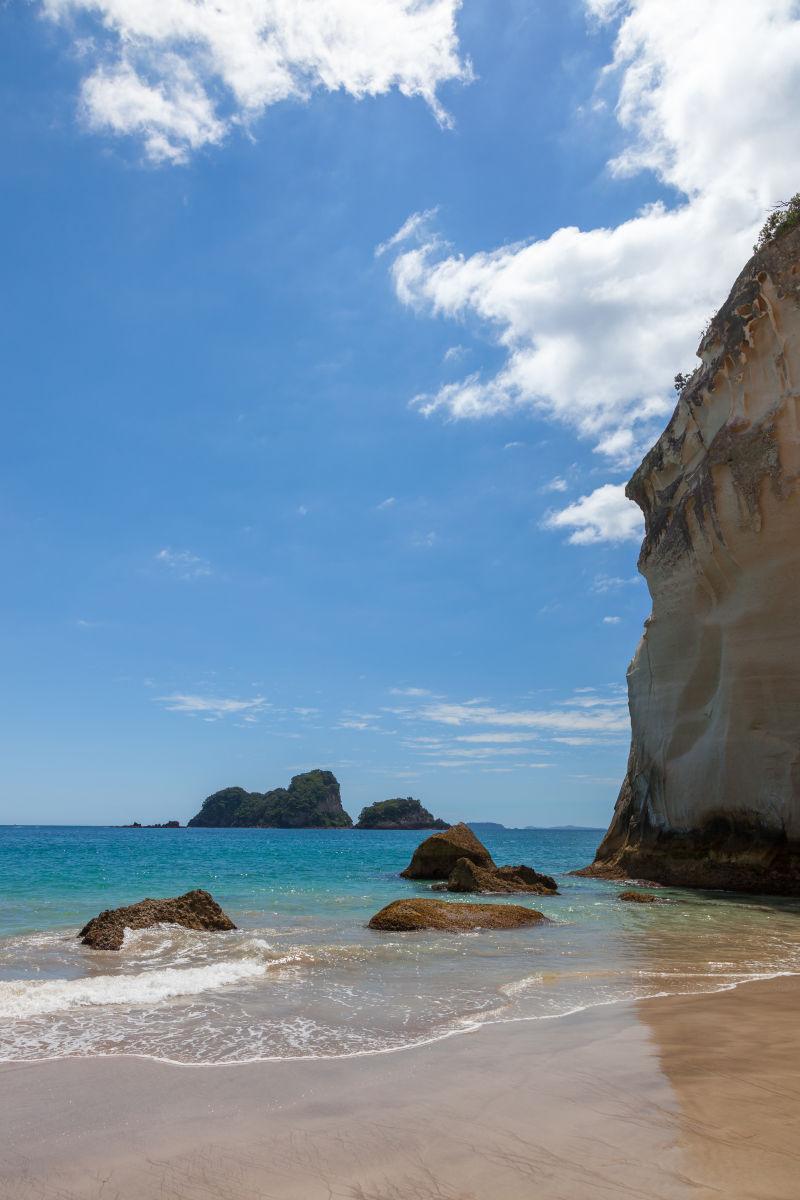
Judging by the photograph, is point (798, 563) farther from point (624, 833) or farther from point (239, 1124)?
point (239, 1124)

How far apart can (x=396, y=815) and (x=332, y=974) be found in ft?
393

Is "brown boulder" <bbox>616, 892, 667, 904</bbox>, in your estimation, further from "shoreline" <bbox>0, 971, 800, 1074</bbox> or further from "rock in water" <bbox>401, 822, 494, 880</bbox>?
"shoreline" <bbox>0, 971, 800, 1074</bbox>

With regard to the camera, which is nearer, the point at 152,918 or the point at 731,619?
the point at 152,918

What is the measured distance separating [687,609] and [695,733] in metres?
3.66

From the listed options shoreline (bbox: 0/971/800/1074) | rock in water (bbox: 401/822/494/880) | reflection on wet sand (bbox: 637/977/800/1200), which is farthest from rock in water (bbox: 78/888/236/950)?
rock in water (bbox: 401/822/494/880)

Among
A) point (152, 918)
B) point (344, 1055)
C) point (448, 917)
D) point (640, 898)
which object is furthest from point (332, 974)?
point (640, 898)

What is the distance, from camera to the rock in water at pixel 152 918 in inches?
451

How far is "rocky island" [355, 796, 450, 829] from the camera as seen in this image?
411ft

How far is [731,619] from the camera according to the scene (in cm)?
2102

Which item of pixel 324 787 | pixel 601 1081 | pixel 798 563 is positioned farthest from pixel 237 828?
pixel 601 1081

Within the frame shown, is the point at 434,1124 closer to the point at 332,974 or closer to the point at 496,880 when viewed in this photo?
the point at 332,974

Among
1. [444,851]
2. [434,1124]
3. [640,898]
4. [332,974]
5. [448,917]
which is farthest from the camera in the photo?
[444,851]

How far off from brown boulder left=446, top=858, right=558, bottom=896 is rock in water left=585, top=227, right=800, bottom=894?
435 centimetres

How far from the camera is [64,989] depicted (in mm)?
8336
